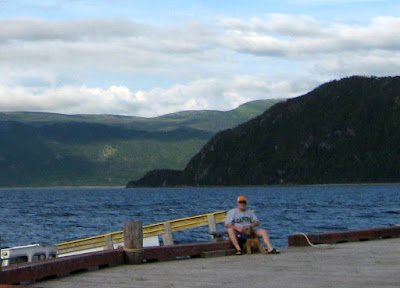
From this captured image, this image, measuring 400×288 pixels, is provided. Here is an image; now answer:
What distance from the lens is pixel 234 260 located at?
17.4 metres

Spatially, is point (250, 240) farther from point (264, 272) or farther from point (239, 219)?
point (264, 272)

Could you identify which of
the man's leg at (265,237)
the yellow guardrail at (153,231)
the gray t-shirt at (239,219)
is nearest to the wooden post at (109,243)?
the yellow guardrail at (153,231)

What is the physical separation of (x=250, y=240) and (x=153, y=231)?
8.32 meters

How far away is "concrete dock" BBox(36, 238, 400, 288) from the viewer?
13.0 m

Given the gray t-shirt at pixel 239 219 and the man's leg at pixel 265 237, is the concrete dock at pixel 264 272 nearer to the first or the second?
the man's leg at pixel 265 237

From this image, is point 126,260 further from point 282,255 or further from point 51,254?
point 51,254

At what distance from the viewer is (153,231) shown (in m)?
26.7

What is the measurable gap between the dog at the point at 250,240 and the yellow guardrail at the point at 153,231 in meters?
5.64

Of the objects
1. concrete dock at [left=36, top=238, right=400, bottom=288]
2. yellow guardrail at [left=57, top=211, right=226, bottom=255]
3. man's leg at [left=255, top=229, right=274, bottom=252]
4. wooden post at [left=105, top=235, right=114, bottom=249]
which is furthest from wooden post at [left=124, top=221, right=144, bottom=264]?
wooden post at [left=105, top=235, right=114, bottom=249]

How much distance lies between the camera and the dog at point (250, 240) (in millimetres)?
18750

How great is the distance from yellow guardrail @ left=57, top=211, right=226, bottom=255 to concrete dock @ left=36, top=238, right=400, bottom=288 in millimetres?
6596

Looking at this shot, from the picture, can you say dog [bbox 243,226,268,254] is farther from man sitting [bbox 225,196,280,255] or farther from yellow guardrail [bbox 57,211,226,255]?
yellow guardrail [bbox 57,211,226,255]

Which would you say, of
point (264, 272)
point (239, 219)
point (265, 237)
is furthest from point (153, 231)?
point (264, 272)

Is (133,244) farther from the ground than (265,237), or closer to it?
farther from the ground
